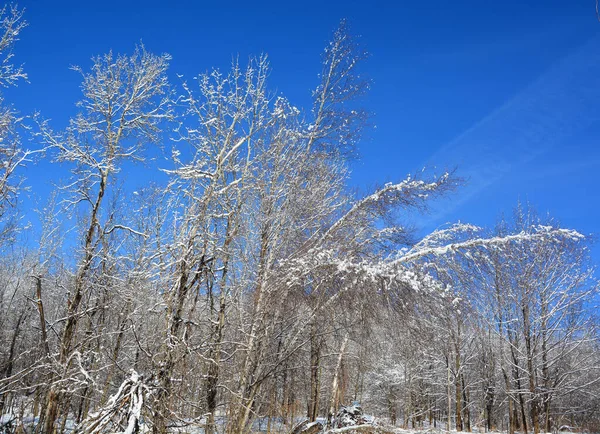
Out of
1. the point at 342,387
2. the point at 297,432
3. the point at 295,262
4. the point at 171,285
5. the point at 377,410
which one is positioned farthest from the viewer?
the point at 377,410

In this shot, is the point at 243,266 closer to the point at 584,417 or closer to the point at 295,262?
the point at 295,262

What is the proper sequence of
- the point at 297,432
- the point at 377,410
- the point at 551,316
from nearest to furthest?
1. the point at 297,432
2. the point at 551,316
3. the point at 377,410

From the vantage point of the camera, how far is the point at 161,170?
822 cm

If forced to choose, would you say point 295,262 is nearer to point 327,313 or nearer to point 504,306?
point 327,313

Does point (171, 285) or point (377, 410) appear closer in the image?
point (171, 285)

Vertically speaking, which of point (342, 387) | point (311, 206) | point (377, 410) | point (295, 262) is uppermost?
point (311, 206)

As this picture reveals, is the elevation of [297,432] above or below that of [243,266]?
below

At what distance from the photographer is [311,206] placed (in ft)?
30.9

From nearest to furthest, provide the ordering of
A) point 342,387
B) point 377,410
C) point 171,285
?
point 171,285 < point 342,387 < point 377,410

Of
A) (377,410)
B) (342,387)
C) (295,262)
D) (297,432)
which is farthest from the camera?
(377,410)

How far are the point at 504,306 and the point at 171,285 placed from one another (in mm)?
15825

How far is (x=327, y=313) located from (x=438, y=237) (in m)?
2.75

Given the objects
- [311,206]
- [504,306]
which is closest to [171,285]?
[311,206]

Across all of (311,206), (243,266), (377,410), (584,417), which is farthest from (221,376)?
(584,417)
